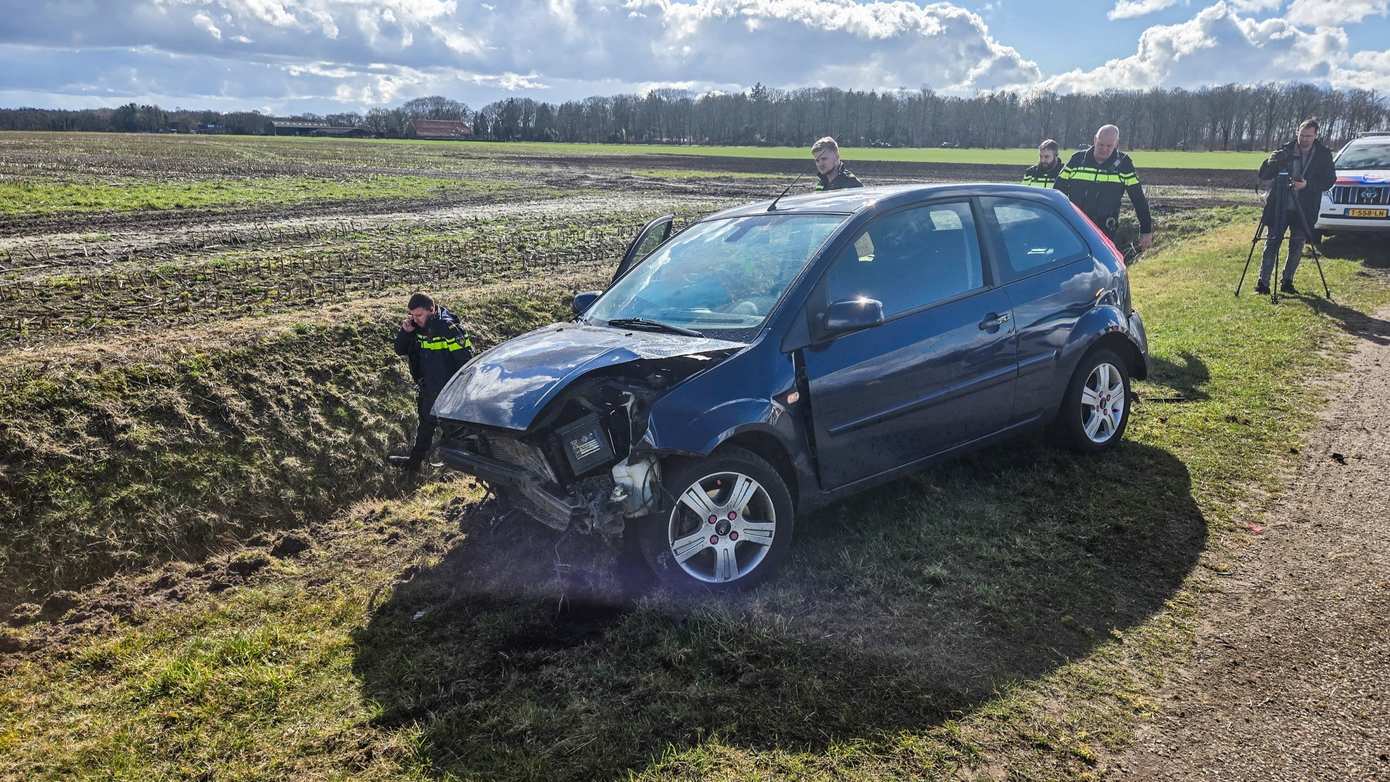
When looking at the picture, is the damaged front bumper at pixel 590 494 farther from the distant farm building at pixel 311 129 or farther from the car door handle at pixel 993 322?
the distant farm building at pixel 311 129

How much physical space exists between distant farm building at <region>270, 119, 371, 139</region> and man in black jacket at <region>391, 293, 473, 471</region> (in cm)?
11109

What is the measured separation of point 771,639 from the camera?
385 cm

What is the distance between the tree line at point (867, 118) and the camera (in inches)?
4102

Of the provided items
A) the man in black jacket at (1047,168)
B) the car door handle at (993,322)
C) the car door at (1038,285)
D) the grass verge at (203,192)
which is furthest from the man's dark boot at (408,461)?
the grass verge at (203,192)

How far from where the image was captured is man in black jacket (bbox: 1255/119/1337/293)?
416 inches

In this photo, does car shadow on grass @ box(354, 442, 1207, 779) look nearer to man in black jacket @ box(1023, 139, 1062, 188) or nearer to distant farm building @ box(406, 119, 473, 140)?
man in black jacket @ box(1023, 139, 1062, 188)

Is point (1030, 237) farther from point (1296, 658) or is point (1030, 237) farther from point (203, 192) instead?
point (203, 192)

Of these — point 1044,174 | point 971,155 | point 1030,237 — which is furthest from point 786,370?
point 971,155

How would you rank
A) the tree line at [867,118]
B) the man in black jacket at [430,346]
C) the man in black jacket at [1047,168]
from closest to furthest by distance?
the man in black jacket at [430,346] → the man in black jacket at [1047,168] → the tree line at [867,118]

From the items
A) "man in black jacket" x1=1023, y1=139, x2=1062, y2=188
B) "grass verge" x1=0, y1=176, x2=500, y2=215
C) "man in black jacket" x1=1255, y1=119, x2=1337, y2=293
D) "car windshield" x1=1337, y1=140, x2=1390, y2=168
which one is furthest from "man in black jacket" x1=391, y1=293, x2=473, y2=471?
"grass verge" x1=0, y1=176, x2=500, y2=215

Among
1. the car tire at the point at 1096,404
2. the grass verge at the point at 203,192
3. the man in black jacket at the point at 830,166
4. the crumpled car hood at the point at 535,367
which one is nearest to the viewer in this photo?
the crumpled car hood at the point at 535,367

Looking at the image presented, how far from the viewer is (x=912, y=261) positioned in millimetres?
4984

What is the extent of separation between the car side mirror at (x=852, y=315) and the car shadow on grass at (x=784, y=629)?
1227 millimetres

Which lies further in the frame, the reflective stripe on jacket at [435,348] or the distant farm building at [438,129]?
the distant farm building at [438,129]
